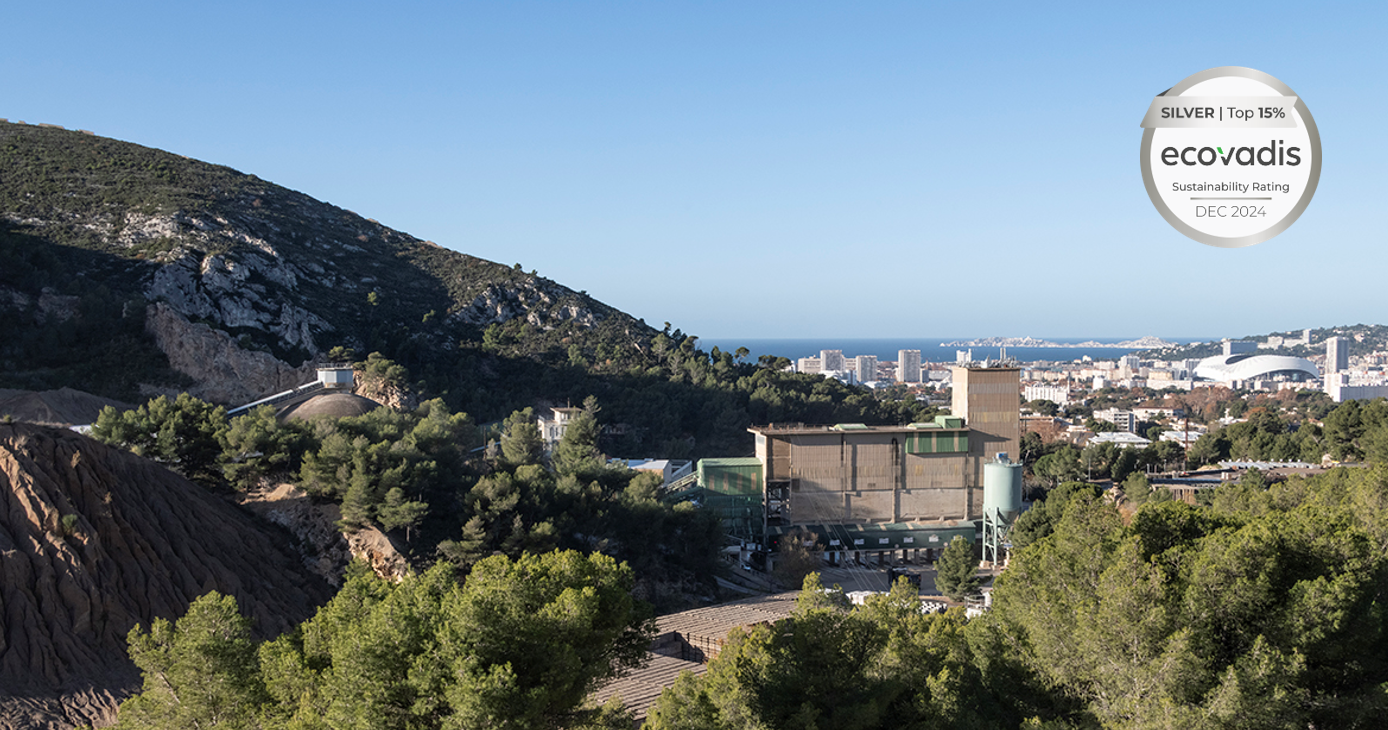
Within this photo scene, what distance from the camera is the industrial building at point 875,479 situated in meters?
36.8

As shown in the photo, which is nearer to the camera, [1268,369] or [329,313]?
[329,313]

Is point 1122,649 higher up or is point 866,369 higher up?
point 1122,649

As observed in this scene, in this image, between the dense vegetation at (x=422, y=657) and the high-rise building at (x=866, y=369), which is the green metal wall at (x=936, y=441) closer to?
the dense vegetation at (x=422, y=657)

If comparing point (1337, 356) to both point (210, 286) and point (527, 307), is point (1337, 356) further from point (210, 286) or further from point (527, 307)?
point (210, 286)

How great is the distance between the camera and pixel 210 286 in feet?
161

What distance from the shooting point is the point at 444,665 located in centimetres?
986

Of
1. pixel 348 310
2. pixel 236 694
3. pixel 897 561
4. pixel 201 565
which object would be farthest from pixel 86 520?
pixel 348 310

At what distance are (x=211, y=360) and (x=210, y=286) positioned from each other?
648 cm

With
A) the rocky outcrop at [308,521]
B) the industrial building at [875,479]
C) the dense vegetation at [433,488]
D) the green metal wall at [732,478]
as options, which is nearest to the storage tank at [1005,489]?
the industrial building at [875,479]

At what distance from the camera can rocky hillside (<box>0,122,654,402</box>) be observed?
142 feet

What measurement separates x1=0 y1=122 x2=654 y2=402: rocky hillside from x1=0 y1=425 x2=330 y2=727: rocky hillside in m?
24.1

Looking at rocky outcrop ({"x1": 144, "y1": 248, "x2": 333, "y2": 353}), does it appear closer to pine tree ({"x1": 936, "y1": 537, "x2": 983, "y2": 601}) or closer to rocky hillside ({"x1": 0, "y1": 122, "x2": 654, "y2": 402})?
rocky hillside ({"x1": 0, "y1": 122, "x2": 654, "y2": 402})

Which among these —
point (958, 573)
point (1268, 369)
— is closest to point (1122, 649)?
point (958, 573)

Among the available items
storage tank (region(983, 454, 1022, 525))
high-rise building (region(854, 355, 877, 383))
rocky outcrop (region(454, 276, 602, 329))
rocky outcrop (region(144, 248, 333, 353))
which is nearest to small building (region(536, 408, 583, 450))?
rocky outcrop (region(144, 248, 333, 353))
